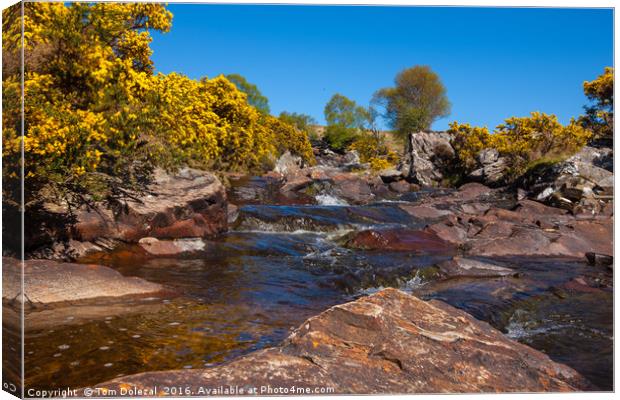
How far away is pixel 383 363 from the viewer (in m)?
4.28

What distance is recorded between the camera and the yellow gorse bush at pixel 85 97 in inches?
257

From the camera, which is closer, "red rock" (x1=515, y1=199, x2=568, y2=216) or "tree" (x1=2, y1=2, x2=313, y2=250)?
"tree" (x1=2, y1=2, x2=313, y2=250)

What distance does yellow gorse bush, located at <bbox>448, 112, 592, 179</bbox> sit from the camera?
114 ft

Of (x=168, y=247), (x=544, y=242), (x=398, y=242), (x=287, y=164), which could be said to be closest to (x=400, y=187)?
(x=287, y=164)

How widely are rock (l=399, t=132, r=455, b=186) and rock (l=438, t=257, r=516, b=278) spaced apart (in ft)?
99.4

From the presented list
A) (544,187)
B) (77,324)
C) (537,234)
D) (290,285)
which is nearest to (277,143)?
(544,187)

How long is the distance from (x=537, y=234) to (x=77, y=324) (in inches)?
528

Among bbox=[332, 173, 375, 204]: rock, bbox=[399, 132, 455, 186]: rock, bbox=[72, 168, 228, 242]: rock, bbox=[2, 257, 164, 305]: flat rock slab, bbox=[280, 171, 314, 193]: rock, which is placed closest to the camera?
bbox=[2, 257, 164, 305]: flat rock slab

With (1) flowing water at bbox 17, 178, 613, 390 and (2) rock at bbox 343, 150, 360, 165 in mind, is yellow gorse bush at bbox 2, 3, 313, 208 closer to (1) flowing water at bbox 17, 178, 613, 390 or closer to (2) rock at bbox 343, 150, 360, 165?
(1) flowing water at bbox 17, 178, 613, 390

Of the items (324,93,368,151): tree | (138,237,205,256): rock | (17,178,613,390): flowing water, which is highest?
Result: (324,93,368,151): tree

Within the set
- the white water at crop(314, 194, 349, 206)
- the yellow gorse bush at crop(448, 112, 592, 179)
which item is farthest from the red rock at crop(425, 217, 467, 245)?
the yellow gorse bush at crop(448, 112, 592, 179)

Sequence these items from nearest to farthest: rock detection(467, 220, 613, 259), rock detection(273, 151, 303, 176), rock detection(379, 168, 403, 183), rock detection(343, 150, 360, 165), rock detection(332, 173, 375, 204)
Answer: rock detection(467, 220, 613, 259), rock detection(332, 173, 375, 204), rock detection(379, 168, 403, 183), rock detection(273, 151, 303, 176), rock detection(343, 150, 360, 165)

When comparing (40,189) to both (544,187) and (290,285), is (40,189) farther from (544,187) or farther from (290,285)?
(544,187)

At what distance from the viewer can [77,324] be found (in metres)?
6.70
